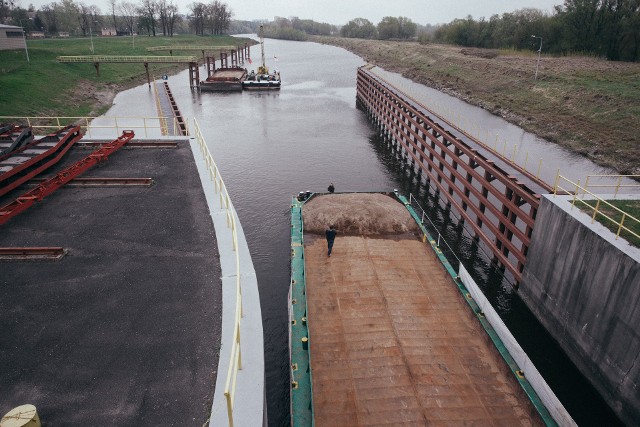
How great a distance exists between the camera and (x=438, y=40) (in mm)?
154875

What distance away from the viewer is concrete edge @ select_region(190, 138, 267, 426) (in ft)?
22.6

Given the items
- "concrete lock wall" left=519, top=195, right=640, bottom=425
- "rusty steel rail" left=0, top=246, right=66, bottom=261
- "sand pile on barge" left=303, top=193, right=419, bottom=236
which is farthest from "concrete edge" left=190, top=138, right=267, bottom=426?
"concrete lock wall" left=519, top=195, right=640, bottom=425

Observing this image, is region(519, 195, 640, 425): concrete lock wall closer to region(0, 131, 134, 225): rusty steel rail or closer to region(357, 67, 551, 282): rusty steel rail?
region(357, 67, 551, 282): rusty steel rail

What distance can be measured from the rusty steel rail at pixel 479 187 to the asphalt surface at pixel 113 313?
14.4 m

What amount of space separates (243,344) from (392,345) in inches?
260

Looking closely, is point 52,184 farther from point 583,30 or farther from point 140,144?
point 583,30

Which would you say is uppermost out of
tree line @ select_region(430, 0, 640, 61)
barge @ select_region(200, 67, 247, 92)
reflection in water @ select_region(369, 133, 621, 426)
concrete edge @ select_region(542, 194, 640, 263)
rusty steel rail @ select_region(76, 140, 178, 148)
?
tree line @ select_region(430, 0, 640, 61)

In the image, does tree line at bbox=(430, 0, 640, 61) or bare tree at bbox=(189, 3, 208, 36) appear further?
bare tree at bbox=(189, 3, 208, 36)

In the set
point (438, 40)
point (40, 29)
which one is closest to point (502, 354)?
point (438, 40)

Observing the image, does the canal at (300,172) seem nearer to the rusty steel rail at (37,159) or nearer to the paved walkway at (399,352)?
the paved walkway at (399,352)

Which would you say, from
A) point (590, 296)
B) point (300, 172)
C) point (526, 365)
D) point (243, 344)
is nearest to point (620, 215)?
point (590, 296)

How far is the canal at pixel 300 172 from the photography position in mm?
16125

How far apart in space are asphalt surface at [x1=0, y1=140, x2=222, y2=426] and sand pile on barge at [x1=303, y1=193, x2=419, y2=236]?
8.43 meters

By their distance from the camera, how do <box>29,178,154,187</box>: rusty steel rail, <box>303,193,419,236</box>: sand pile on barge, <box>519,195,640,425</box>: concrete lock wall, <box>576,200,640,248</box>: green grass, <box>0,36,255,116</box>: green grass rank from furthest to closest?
1. <box>0,36,255,116</box>: green grass
2. <box>303,193,419,236</box>: sand pile on barge
3. <box>29,178,154,187</box>: rusty steel rail
4. <box>576,200,640,248</box>: green grass
5. <box>519,195,640,425</box>: concrete lock wall
